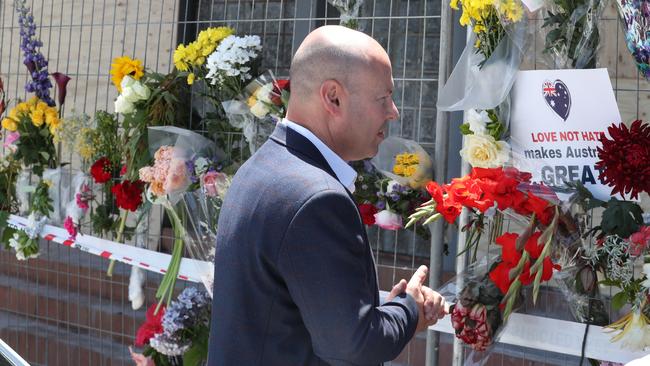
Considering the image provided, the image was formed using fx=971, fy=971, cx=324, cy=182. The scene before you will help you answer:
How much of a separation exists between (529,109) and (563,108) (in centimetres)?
14

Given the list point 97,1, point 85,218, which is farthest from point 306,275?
point 97,1

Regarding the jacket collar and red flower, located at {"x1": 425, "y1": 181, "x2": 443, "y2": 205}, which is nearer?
the jacket collar

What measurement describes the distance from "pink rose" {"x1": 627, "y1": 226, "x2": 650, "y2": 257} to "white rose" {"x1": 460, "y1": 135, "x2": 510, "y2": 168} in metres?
0.59

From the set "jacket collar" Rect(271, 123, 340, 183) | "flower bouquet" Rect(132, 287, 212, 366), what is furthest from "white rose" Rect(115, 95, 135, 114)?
"jacket collar" Rect(271, 123, 340, 183)

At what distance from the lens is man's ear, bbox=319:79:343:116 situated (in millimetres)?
2623

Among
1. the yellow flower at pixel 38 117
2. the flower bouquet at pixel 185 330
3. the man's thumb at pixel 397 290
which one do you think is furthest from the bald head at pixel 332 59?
the yellow flower at pixel 38 117

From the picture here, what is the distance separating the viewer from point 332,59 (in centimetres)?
264

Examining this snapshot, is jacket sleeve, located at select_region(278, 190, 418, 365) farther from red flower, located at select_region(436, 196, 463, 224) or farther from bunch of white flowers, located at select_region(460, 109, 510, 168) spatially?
bunch of white flowers, located at select_region(460, 109, 510, 168)

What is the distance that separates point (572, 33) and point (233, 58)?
1698mm

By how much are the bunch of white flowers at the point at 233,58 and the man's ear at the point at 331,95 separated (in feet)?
6.52

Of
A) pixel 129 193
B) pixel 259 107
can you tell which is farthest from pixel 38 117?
pixel 259 107

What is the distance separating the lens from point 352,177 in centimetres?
267

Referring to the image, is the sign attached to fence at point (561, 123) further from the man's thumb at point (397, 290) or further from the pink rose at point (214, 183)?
the pink rose at point (214, 183)

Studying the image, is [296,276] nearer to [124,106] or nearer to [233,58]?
[233,58]
